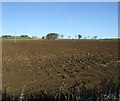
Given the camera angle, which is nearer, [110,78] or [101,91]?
[101,91]

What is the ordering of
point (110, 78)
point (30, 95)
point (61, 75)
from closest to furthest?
point (30, 95)
point (110, 78)
point (61, 75)

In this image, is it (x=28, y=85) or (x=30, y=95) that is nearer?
(x=30, y=95)

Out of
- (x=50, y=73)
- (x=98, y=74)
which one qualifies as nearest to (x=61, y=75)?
(x=50, y=73)

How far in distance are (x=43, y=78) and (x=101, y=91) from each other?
8.35ft

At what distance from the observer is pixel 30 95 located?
5500 millimetres

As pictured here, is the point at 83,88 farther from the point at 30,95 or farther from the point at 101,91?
the point at 30,95

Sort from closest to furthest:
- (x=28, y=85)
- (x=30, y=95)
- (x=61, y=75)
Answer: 1. (x=30, y=95)
2. (x=28, y=85)
3. (x=61, y=75)

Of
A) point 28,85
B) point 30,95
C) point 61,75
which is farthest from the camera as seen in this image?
point 61,75

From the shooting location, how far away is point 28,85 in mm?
6430

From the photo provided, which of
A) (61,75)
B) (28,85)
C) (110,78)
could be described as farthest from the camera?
(61,75)

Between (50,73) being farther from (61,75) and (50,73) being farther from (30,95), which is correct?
(30,95)

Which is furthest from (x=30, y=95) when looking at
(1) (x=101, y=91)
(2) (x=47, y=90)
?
(1) (x=101, y=91)

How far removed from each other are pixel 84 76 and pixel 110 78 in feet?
3.21

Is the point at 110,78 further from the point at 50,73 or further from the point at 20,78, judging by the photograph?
the point at 20,78
